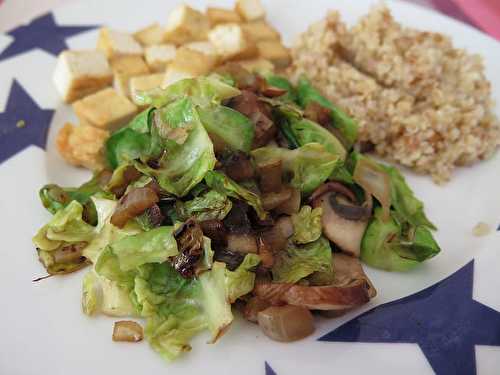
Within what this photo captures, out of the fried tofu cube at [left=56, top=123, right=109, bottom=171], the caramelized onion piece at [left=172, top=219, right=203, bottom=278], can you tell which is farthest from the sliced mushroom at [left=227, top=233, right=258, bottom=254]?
the fried tofu cube at [left=56, top=123, right=109, bottom=171]

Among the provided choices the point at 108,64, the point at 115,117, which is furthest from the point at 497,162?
the point at 108,64

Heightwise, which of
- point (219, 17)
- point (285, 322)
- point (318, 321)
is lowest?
point (318, 321)

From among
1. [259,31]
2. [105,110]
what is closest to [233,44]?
[259,31]

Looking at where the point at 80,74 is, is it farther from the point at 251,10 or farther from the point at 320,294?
the point at 320,294

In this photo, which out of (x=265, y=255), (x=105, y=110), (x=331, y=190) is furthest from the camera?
(x=105, y=110)

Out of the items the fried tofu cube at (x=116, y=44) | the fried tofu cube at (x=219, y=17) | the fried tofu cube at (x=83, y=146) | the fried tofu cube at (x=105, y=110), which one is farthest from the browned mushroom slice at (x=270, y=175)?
the fried tofu cube at (x=219, y=17)

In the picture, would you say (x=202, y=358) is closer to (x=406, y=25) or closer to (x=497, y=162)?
(x=497, y=162)

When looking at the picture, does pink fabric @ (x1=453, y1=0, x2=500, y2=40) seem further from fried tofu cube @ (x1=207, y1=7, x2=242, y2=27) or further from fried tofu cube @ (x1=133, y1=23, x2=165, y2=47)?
fried tofu cube @ (x1=133, y1=23, x2=165, y2=47)
